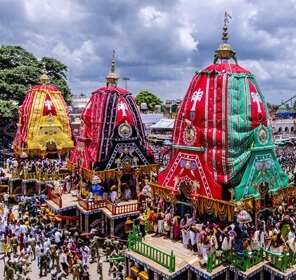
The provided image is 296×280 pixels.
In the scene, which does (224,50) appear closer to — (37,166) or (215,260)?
(215,260)

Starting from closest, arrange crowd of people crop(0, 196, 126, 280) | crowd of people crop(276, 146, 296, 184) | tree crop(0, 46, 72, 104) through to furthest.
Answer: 1. crowd of people crop(0, 196, 126, 280)
2. crowd of people crop(276, 146, 296, 184)
3. tree crop(0, 46, 72, 104)

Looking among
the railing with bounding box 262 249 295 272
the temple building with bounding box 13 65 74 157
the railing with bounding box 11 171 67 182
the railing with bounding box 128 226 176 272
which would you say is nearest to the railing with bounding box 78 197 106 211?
the railing with bounding box 128 226 176 272

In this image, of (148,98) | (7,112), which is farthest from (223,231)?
(148,98)

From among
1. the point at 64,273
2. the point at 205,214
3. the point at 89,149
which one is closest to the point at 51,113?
the point at 89,149

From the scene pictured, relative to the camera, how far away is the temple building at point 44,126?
26438mm

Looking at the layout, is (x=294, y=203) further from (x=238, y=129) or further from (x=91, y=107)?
(x=91, y=107)

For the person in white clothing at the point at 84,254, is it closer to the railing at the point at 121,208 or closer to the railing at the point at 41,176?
the railing at the point at 121,208

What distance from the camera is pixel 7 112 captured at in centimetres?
3114

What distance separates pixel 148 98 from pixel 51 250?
6132cm

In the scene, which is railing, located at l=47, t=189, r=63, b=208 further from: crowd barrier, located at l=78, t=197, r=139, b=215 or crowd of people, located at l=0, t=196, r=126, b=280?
crowd barrier, located at l=78, t=197, r=139, b=215

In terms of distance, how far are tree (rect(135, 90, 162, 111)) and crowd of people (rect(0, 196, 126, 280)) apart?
55.1 metres

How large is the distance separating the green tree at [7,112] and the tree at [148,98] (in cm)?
4266

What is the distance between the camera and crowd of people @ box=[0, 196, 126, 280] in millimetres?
14109

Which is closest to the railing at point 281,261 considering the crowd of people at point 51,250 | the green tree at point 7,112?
the crowd of people at point 51,250
